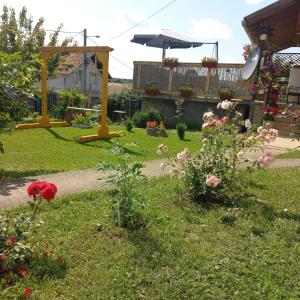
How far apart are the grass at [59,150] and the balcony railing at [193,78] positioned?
380cm

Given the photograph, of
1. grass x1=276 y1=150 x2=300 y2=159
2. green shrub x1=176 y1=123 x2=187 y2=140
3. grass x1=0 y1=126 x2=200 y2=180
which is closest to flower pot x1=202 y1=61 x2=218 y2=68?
grass x1=0 y1=126 x2=200 y2=180

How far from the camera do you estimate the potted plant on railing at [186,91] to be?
16.9 meters

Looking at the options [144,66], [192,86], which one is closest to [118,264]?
[192,86]

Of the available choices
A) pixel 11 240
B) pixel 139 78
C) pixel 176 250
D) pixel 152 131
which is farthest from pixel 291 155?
pixel 139 78

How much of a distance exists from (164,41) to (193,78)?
626cm

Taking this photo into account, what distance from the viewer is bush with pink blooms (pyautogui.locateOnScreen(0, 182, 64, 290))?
10.1 feet

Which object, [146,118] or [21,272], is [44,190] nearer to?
[21,272]

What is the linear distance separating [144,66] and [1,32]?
967cm

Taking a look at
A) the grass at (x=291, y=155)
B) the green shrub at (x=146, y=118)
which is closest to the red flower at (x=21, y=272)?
the grass at (x=291, y=155)

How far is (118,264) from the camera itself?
3484 millimetres

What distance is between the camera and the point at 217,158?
532 cm

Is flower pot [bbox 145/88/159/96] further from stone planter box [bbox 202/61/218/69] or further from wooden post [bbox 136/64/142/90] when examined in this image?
stone planter box [bbox 202/61/218/69]

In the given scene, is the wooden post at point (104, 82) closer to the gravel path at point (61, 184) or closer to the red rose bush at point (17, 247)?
the gravel path at point (61, 184)

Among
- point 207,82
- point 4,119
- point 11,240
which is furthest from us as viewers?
point 207,82
